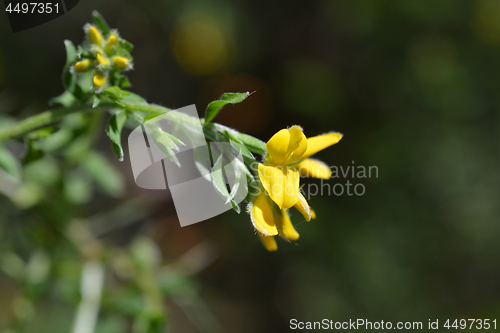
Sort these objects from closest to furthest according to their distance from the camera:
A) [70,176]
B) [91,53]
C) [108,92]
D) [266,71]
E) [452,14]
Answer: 1. [108,92]
2. [91,53]
3. [70,176]
4. [452,14]
5. [266,71]

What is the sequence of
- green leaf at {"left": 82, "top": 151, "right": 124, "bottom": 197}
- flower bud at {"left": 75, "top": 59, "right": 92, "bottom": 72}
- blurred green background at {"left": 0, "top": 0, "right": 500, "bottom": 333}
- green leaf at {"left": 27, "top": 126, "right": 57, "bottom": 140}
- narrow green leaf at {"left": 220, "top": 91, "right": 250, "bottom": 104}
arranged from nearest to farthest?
narrow green leaf at {"left": 220, "top": 91, "right": 250, "bottom": 104} < flower bud at {"left": 75, "top": 59, "right": 92, "bottom": 72} < green leaf at {"left": 27, "top": 126, "right": 57, "bottom": 140} < green leaf at {"left": 82, "top": 151, "right": 124, "bottom": 197} < blurred green background at {"left": 0, "top": 0, "right": 500, "bottom": 333}

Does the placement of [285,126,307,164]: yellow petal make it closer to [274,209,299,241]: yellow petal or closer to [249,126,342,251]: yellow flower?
[249,126,342,251]: yellow flower

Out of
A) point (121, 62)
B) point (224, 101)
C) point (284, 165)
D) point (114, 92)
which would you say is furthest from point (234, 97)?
point (121, 62)

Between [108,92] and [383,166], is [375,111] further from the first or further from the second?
[108,92]

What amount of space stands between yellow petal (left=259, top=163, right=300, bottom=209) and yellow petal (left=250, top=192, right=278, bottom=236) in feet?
0.26

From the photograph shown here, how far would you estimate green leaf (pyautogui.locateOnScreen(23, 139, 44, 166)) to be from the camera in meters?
1.63

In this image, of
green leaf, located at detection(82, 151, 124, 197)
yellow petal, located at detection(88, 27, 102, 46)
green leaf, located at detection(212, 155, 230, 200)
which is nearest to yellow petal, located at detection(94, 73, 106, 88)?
yellow petal, located at detection(88, 27, 102, 46)

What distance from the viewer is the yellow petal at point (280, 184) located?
48.4 inches

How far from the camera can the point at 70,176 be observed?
9.16 ft

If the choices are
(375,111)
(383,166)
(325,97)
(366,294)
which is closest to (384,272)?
(366,294)

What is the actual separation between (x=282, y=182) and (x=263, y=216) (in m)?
0.14

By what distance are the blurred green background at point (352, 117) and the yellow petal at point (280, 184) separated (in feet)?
10.7

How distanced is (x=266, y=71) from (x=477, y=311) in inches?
163

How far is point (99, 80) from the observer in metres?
1.41
